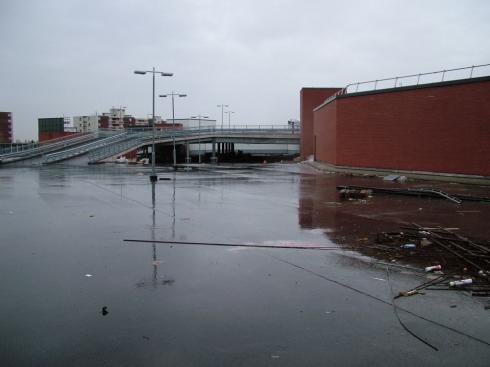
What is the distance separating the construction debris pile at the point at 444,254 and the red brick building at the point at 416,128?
16.5 meters

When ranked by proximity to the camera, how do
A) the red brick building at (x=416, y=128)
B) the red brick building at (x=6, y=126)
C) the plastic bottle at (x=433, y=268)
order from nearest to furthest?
the plastic bottle at (x=433, y=268) < the red brick building at (x=416, y=128) < the red brick building at (x=6, y=126)

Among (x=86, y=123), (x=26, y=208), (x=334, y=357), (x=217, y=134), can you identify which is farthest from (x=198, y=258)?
(x=86, y=123)

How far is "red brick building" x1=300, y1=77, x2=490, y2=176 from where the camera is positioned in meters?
26.3

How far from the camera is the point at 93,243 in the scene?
1051 cm

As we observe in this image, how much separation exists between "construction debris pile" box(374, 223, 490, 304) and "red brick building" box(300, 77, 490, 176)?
16.5m

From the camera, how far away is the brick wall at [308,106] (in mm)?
68188

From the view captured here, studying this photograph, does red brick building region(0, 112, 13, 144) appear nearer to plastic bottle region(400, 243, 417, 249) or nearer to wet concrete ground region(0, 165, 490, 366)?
wet concrete ground region(0, 165, 490, 366)

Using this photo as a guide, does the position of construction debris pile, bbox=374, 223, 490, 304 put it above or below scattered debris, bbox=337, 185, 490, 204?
below

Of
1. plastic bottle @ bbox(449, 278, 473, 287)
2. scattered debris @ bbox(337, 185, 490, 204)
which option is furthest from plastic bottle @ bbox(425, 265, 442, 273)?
scattered debris @ bbox(337, 185, 490, 204)

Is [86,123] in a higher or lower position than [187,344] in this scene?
higher

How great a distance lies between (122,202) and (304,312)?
1316cm

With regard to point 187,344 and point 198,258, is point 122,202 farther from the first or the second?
point 187,344

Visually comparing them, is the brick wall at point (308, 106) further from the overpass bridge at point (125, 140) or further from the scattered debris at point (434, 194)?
the scattered debris at point (434, 194)

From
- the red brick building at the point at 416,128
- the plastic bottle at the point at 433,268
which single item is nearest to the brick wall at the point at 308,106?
the red brick building at the point at 416,128
